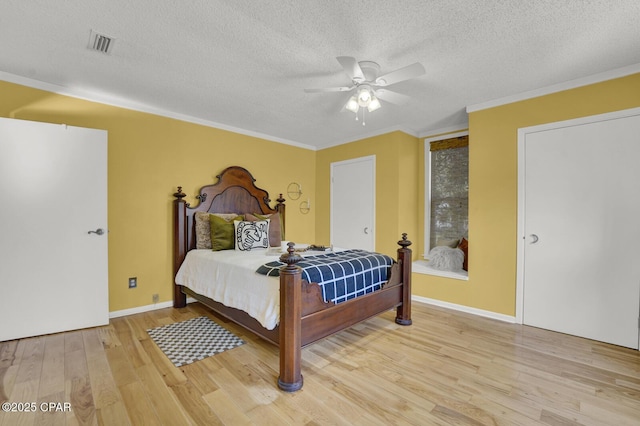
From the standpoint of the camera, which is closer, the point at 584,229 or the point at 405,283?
the point at 584,229

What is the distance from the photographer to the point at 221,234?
334 centimetres

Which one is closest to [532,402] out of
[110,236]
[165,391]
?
[165,391]

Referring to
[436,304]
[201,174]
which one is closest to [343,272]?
[436,304]

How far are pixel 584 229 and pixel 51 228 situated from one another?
4.96 metres

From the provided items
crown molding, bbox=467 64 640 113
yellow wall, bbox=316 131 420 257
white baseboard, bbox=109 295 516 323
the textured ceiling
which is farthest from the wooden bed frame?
crown molding, bbox=467 64 640 113

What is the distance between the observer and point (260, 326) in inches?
86.4

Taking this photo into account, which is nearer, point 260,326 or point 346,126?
point 260,326

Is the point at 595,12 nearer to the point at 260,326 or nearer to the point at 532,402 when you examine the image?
the point at 532,402

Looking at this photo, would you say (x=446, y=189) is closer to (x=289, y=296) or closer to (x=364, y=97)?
(x=364, y=97)

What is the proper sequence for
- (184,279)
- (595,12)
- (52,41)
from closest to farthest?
(595,12) → (52,41) → (184,279)

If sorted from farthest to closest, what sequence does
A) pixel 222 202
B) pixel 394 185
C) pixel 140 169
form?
pixel 394 185 < pixel 222 202 < pixel 140 169

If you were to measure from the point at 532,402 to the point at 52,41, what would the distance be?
162 inches

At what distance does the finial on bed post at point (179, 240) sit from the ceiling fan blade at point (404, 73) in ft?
8.63

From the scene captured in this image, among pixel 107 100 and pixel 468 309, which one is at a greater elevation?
pixel 107 100
